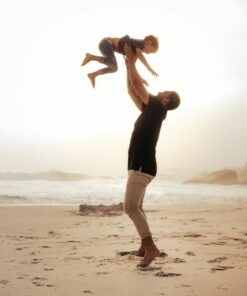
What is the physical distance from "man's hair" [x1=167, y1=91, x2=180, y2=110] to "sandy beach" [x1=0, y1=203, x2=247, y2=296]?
4.76ft

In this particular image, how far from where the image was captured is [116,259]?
4047 millimetres

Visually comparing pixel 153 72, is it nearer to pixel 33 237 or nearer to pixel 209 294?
pixel 209 294

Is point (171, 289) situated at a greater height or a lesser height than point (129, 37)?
lesser

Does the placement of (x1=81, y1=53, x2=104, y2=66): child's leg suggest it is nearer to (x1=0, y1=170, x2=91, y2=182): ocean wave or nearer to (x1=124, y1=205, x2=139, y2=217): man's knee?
(x1=124, y1=205, x2=139, y2=217): man's knee

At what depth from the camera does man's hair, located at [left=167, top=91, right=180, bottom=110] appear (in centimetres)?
394

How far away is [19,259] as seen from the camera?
4027mm

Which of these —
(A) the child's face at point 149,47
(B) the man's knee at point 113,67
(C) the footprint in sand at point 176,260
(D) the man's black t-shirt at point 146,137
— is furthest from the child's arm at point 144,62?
(C) the footprint in sand at point 176,260

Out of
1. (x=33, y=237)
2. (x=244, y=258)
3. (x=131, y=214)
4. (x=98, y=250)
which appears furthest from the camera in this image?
(x=33, y=237)

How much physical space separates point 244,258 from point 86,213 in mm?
5102

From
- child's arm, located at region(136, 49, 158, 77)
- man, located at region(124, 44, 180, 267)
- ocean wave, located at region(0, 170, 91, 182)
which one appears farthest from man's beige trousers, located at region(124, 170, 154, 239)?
ocean wave, located at region(0, 170, 91, 182)

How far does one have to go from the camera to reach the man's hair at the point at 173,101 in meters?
3.94

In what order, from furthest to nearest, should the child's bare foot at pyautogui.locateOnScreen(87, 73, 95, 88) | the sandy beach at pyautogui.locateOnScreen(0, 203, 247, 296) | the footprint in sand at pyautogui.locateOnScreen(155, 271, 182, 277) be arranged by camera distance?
the child's bare foot at pyautogui.locateOnScreen(87, 73, 95, 88)
the footprint in sand at pyautogui.locateOnScreen(155, 271, 182, 277)
the sandy beach at pyautogui.locateOnScreen(0, 203, 247, 296)

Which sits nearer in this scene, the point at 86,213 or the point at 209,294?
the point at 209,294

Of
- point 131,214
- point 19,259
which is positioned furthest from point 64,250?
point 131,214
